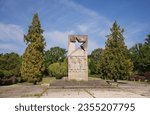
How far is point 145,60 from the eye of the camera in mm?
58406

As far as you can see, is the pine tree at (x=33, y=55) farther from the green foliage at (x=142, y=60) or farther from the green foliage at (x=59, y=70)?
the green foliage at (x=142, y=60)

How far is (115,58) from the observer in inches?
1481

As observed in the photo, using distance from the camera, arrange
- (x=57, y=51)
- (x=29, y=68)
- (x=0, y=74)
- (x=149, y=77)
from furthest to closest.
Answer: (x=57, y=51) → (x=149, y=77) → (x=0, y=74) → (x=29, y=68)

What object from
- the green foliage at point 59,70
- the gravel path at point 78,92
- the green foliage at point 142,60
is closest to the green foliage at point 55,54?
the green foliage at point 59,70

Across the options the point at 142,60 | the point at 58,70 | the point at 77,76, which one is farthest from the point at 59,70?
the point at 77,76

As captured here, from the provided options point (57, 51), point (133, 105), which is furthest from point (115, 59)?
point (57, 51)

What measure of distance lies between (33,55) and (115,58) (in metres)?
12.8

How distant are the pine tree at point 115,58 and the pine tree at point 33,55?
10.2 metres

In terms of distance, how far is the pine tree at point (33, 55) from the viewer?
121 feet

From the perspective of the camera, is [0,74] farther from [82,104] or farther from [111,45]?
[82,104]

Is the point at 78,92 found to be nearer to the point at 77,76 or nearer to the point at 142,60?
the point at 77,76

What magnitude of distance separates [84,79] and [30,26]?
2279 centimetres

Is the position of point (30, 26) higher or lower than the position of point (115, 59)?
higher

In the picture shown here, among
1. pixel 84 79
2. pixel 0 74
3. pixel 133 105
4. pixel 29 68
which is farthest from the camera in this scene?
pixel 0 74
